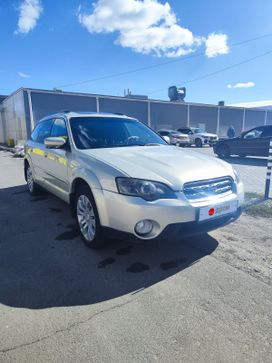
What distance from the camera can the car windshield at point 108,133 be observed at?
12.8 feet

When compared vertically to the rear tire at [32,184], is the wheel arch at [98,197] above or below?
above

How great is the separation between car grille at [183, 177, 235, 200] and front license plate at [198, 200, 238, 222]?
5.2 inches

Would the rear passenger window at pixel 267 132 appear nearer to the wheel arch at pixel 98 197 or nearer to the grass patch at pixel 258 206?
the grass patch at pixel 258 206

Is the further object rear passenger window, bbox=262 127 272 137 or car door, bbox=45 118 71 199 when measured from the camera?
rear passenger window, bbox=262 127 272 137

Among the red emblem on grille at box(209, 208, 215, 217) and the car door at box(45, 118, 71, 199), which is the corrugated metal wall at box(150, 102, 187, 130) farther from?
the red emblem on grille at box(209, 208, 215, 217)

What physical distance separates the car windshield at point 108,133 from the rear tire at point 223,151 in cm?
994

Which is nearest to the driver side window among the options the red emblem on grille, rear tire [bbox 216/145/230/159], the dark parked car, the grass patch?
the dark parked car

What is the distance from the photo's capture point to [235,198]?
321cm

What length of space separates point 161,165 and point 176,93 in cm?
2988

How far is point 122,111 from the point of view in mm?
25844

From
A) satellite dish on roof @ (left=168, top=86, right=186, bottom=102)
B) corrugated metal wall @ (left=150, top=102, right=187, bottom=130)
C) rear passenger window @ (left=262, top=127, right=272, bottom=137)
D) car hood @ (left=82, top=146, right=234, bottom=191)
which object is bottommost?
car hood @ (left=82, top=146, right=234, bottom=191)

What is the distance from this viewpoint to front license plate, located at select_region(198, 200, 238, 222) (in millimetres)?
2811

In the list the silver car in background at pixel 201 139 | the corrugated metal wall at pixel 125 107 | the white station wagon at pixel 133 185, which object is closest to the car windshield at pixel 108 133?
the white station wagon at pixel 133 185

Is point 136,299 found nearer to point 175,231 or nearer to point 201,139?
point 175,231
